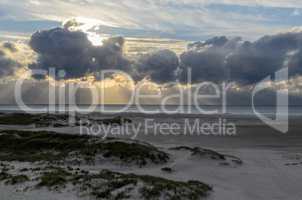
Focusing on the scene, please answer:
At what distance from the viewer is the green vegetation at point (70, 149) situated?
134 feet

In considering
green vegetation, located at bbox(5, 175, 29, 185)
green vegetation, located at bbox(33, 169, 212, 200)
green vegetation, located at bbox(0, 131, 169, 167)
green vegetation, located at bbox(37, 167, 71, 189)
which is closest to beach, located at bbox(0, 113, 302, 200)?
green vegetation, located at bbox(5, 175, 29, 185)

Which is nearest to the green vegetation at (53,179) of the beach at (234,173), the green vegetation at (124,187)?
the green vegetation at (124,187)

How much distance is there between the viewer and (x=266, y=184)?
33406mm

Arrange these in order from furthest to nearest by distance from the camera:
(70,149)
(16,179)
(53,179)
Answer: (70,149), (16,179), (53,179)

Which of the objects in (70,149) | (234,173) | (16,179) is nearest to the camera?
(16,179)

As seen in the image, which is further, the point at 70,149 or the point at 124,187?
the point at 70,149

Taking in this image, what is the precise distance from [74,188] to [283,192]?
14366 mm

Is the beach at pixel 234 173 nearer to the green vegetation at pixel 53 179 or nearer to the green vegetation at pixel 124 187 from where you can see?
the green vegetation at pixel 53 179

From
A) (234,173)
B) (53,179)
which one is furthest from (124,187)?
(234,173)

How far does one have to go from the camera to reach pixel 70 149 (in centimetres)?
4741

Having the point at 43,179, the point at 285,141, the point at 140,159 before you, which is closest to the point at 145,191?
the point at 43,179

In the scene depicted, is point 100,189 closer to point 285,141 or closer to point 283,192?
point 283,192

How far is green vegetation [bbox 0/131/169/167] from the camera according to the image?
134 feet

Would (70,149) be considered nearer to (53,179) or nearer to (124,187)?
(53,179)
